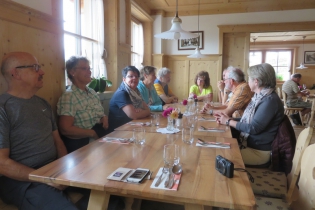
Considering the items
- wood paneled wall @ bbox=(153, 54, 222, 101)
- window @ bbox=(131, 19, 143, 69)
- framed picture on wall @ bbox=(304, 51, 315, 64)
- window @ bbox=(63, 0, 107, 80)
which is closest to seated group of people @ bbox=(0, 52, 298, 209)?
window @ bbox=(63, 0, 107, 80)

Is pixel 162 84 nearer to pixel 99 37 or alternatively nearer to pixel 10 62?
pixel 99 37

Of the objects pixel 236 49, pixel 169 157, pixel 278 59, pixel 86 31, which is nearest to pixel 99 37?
pixel 86 31

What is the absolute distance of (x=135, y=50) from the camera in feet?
17.5

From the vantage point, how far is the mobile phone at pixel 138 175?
3.34 ft

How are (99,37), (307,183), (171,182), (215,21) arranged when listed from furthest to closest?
(215,21), (99,37), (307,183), (171,182)

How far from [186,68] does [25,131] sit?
4.89 m

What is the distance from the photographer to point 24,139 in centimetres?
146

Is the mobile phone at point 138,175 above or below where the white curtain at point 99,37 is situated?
below

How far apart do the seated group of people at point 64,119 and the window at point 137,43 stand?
2.71m

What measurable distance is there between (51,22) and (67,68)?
419 mm

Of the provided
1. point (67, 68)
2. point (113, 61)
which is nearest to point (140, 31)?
point (113, 61)

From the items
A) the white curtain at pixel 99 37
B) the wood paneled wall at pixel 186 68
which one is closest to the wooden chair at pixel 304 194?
the white curtain at pixel 99 37

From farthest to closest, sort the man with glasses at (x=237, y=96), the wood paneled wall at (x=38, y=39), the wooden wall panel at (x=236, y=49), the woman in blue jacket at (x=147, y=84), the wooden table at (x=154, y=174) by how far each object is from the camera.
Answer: the wooden wall panel at (x=236, y=49) → the woman in blue jacket at (x=147, y=84) → the man with glasses at (x=237, y=96) → the wood paneled wall at (x=38, y=39) → the wooden table at (x=154, y=174)

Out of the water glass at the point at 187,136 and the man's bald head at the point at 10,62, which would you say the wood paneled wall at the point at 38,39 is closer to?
the man's bald head at the point at 10,62
